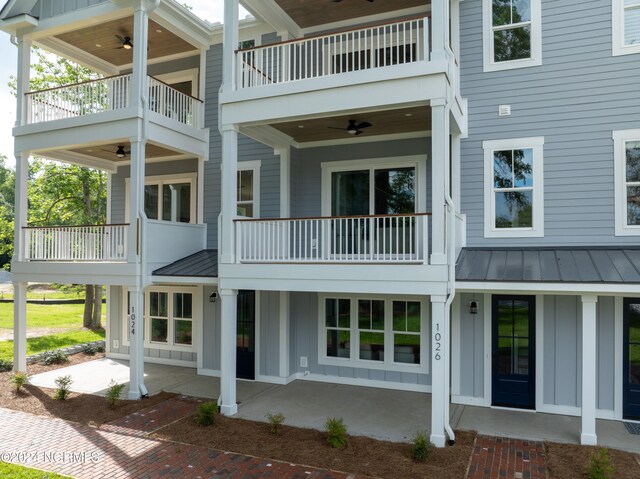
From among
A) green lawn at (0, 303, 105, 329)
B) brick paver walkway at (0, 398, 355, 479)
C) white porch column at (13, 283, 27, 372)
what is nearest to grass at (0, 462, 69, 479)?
brick paver walkway at (0, 398, 355, 479)

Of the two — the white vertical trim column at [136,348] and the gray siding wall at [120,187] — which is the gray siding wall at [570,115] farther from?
the gray siding wall at [120,187]

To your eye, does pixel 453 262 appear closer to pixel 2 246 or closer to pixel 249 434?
pixel 249 434

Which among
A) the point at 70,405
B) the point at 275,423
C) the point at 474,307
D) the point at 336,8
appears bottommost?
the point at 70,405

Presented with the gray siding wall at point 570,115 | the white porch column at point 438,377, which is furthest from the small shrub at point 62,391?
the gray siding wall at point 570,115

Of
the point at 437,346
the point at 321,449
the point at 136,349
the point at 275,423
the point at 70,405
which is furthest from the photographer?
the point at 136,349

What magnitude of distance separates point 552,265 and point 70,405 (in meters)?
9.39

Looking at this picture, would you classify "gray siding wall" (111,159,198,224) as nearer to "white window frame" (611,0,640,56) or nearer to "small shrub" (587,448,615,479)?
"white window frame" (611,0,640,56)

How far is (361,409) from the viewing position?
8.79 metres

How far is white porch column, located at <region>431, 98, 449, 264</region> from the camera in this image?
23.8ft

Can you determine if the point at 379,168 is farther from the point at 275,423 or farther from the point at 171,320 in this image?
the point at 171,320

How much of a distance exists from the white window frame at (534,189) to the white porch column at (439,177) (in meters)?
2.35

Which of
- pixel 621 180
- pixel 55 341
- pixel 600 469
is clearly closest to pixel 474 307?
pixel 621 180

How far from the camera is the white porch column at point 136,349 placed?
952cm

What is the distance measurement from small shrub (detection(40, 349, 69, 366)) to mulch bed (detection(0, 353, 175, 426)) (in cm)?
185
